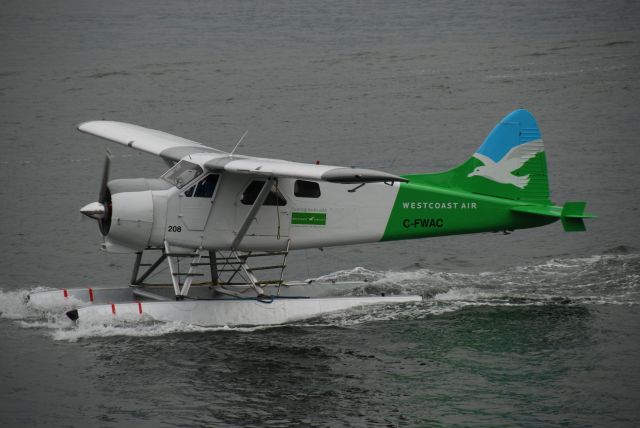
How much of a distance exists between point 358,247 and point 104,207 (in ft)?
30.0

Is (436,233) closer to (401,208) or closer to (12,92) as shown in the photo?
(401,208)

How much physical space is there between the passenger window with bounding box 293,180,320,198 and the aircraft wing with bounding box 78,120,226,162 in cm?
171

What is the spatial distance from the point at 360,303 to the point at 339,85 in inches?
1137

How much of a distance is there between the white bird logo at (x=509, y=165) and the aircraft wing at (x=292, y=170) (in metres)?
3.33

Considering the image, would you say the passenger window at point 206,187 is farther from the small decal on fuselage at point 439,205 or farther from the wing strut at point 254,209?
the small decal on fuselage at point 439,205

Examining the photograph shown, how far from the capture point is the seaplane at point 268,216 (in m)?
19.0

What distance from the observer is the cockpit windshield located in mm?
19391

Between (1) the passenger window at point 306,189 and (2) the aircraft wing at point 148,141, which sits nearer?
(1) the passenger window at point 306,189

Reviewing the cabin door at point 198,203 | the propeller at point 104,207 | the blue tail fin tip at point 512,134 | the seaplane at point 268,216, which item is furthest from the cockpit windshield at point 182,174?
the blue tail fin tip at point 512,134

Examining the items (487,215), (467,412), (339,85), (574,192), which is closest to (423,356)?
(467,412)

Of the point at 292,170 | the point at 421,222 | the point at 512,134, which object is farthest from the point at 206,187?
the point at 512,134

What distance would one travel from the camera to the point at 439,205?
20531 mm

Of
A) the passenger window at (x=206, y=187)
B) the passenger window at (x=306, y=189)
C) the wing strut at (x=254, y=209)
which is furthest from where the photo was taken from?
the passenger window at (x=306, y=189)

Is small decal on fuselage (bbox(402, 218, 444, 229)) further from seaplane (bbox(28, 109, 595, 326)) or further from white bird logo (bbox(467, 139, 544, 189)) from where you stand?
white bird logo (bbox(467, 139, 544, 189))
